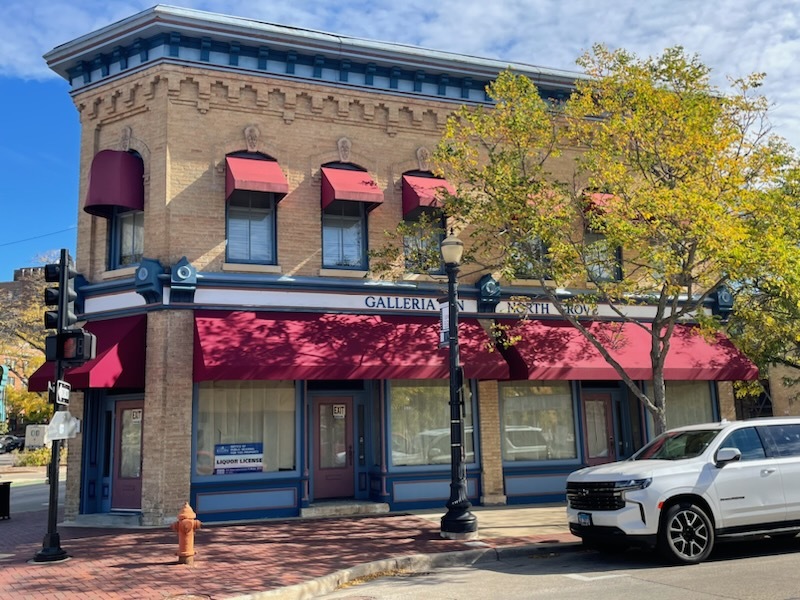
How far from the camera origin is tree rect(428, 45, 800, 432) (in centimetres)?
1241

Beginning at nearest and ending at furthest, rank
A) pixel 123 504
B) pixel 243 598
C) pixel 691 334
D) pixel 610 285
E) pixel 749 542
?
1. pixel 243 598
2. pixel 749 542
3. pixel 610 285
4. pixel 123 504
5. pixel 691 334

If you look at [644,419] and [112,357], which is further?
[644,419]

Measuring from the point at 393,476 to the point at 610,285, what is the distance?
5.85 meters

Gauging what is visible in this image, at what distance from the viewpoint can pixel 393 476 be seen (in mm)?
15156

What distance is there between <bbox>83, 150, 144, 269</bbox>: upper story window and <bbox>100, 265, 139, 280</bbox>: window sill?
27cm

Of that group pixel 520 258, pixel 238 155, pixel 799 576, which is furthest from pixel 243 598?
pixel 238 155

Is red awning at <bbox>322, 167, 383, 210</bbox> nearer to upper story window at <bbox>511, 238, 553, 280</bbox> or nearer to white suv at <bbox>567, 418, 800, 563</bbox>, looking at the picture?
upper story window at <bbox>511, 238, 553, 280</bbox>

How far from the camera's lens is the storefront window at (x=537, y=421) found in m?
16.6

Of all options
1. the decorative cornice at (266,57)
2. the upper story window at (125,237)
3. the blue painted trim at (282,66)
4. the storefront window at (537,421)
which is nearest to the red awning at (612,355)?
the storefront window at (537,421)

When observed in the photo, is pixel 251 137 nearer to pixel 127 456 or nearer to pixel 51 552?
pixel 127 456

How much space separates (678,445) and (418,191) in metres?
7.80

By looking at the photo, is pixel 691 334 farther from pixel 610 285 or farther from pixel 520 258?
pixel 520 258

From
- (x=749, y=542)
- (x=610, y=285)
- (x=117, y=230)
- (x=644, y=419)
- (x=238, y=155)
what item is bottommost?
(x=749, y=542)

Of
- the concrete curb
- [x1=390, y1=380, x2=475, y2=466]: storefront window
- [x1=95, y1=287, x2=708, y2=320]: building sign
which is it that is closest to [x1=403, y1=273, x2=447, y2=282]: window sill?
[x1=95, y1=287, x2=708, y2=320]: building sign
